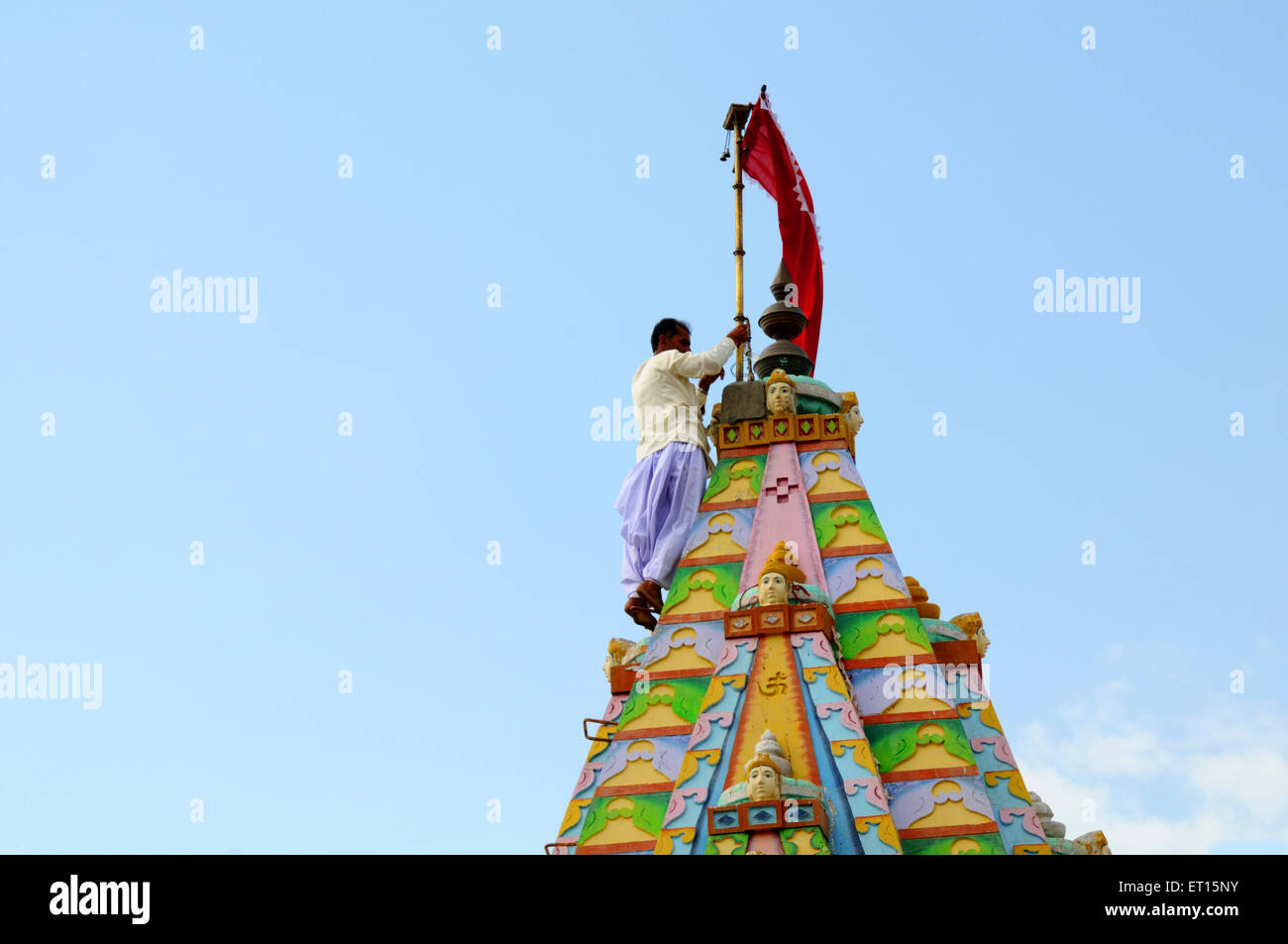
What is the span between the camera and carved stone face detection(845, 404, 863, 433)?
1958 cm

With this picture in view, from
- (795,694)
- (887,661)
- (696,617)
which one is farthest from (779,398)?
(795,694)

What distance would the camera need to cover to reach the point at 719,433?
773 inches

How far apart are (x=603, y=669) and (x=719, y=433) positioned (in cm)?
322

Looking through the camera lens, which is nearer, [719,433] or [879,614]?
[879,614]

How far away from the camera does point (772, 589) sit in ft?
56.2

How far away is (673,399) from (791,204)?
15.2 ft

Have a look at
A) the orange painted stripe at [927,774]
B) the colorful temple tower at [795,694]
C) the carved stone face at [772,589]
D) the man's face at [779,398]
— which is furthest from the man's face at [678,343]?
the orange painted stripe at [927,774]

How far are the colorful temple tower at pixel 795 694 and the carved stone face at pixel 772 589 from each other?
24 mm

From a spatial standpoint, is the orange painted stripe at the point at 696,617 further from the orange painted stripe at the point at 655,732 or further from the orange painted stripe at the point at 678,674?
the orange painted stripe at the point at 655,732

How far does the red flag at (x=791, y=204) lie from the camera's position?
2289cm

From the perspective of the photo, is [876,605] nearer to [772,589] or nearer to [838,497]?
[772,589]
